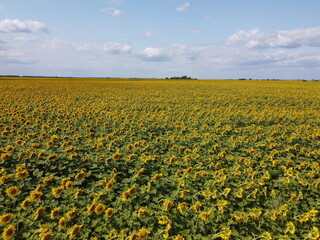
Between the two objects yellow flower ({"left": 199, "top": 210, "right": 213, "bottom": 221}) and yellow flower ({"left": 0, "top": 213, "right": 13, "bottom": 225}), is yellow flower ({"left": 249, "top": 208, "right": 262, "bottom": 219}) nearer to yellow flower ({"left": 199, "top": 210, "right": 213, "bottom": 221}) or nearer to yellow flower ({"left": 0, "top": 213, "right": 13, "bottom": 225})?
yellow flower ({"left": 199, "top": 210, "right": 213, "bottom": 221})

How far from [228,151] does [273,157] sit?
53.1 inches

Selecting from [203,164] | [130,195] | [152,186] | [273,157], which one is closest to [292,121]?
[273,157]

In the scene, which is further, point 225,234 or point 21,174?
point 21,174

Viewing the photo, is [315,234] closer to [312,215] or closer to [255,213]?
[312,215]

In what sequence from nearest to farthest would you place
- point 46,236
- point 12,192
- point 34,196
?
point 46,236, point 34,196, point 12,192

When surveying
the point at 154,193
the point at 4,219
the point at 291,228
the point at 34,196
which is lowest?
the point at 291,228

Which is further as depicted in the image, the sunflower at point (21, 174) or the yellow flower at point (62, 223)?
the sunflower at point (21, 174)

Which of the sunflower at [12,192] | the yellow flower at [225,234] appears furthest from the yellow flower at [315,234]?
the sunflower at [12,192]

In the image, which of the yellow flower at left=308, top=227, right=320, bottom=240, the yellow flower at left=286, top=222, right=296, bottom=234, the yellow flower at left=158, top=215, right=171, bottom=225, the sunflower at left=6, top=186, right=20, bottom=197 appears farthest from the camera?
the sunflower at left=6, top=186, right=20, bottom=197

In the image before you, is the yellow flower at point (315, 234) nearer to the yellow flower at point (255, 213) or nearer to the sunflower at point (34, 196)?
the yellow flower at point (255, 213)

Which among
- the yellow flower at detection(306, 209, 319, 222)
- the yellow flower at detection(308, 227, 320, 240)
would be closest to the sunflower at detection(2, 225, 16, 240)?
the yellow flower at detection(308, 227, 320, 240)

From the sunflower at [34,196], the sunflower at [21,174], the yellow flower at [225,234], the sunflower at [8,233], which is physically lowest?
the yellow flower at [225,234]

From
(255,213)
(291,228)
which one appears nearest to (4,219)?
(255,213)

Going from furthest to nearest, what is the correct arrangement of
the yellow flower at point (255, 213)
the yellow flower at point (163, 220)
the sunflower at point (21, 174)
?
the sunflower at point (21, 174) → the yellow flower at point (255, 213) → the yellow flower at point (163, 220)
